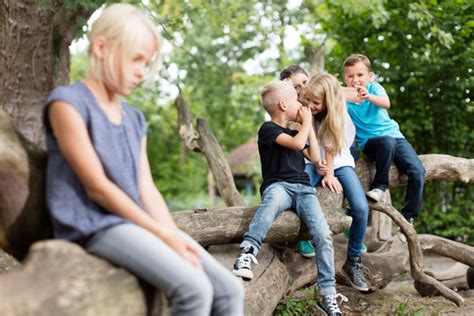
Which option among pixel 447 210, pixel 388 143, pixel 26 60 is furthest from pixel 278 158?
pixel 447 210

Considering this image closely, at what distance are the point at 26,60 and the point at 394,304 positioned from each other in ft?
14.9

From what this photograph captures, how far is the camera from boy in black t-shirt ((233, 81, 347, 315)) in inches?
172

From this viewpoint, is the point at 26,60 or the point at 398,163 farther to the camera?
the point at 26,60

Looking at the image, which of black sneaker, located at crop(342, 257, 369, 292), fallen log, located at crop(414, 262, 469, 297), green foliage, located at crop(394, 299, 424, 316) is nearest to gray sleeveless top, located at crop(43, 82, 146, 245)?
black sneaker, located at crop(342, 257, 369, 292)

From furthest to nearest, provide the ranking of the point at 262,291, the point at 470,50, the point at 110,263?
the point at 470,50 → the point at 262,291 → the point at 110,263

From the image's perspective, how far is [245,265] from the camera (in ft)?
13.9

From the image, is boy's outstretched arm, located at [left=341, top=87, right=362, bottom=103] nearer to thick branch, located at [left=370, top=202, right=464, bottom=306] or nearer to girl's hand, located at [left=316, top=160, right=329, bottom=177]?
girl's hand, located at [left=316, top=160, right=329, bottom=177]

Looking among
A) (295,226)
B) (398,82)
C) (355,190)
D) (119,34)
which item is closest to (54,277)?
(119,34)

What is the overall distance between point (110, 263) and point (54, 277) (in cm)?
28

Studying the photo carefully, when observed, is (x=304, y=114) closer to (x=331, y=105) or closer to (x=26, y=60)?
(x=331, y=105)

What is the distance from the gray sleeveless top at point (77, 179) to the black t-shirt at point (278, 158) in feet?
6.76

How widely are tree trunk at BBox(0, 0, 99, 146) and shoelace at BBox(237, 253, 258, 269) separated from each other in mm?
3155

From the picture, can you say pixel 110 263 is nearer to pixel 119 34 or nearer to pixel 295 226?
pixel 119 34

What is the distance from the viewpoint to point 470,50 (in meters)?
8.38
